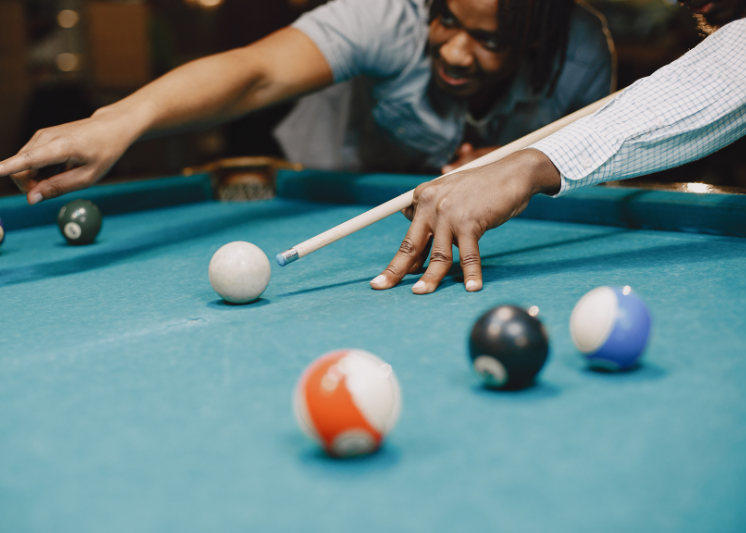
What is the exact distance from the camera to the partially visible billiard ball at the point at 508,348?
103cm

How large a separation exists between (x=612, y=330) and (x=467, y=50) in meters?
3.27

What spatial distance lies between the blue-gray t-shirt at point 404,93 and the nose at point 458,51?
0.43ft

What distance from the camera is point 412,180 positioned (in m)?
3.00

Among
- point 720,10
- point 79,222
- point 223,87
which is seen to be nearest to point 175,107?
point 223,87

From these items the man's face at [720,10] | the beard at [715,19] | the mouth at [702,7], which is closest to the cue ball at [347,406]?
the beard at [715,19]

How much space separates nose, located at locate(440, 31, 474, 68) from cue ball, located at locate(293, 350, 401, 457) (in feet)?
11.4

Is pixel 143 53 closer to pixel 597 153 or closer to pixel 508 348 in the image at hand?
pixel 597 153

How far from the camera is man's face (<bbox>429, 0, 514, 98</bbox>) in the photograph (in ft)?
12.7

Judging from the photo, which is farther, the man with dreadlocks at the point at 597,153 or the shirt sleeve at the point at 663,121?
the shirt sleeve at the point at 663,121

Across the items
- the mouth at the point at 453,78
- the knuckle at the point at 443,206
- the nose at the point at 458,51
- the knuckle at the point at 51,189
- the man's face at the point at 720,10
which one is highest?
the man's face at the point at 720,10

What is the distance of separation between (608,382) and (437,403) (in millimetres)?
299

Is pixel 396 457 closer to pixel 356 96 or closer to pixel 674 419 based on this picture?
pixel 674 419

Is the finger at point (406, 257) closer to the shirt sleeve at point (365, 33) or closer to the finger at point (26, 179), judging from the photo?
the finger at point (26, 179)

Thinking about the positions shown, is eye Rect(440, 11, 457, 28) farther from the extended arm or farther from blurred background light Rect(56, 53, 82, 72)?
blurred background light Rect(56, 53, 82, 72)
